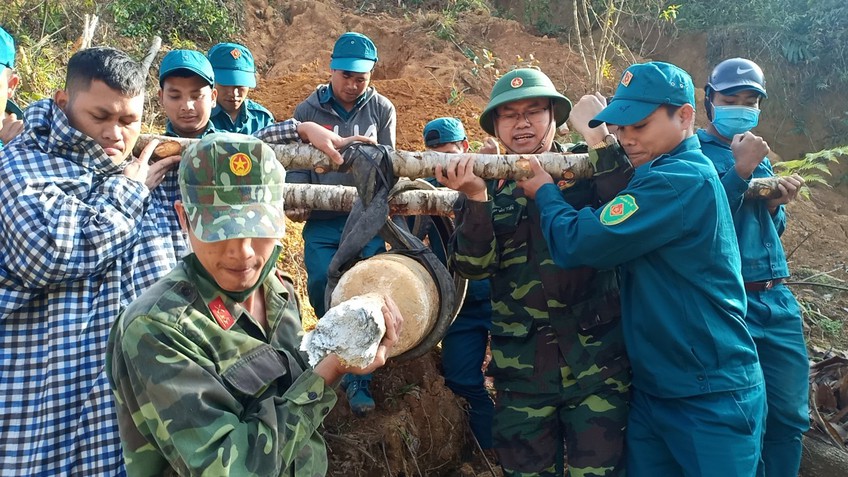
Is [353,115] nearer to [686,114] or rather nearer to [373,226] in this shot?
[373,226]

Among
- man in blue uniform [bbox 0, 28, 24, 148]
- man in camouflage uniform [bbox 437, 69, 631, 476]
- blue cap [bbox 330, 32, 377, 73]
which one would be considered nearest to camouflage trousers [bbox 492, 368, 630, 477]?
man in camouflage uniform [bbox 437, 69, 631, 476]

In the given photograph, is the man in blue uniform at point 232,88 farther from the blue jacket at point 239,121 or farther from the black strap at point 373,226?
the black strap at point 373,226

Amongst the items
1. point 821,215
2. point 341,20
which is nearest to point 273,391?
point 821,215

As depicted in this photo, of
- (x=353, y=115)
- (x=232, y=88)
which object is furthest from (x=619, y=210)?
(x=232, y=88)

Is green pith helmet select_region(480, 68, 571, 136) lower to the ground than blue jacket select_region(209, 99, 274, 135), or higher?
higher

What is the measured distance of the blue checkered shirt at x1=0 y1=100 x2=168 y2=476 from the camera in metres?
2.00

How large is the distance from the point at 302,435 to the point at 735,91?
325cm

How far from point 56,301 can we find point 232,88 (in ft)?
8.85

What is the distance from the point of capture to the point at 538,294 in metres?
2.86

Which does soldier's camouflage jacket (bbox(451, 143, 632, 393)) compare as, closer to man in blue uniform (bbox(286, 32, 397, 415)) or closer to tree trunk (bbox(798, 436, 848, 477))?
man in blue uniform (bbox(286, 32, 397, 415))

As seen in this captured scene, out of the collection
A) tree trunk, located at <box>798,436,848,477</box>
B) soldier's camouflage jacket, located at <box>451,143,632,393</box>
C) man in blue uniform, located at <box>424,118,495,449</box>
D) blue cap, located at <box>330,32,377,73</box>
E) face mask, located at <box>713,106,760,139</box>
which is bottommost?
tree trunk, located at <box>798,436,848,477</box>

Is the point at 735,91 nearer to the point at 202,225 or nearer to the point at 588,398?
the point at 588,398

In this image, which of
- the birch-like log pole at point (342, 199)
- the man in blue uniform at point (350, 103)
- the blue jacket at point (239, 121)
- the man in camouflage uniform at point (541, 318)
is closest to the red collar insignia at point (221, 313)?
the man in camouflage uniform at point (541, 318)

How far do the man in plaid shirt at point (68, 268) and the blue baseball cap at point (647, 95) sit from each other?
1.86 meters
